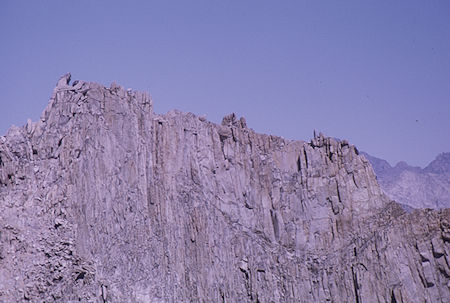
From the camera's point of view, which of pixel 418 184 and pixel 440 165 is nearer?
pixel 418 184

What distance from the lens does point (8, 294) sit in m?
47.5

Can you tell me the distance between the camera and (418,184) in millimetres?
142375

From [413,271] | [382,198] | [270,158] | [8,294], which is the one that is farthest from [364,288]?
[8,294]

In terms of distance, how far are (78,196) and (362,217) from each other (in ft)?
76.3

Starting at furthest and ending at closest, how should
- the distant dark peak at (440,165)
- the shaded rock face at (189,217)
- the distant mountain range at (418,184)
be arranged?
the distant dark peak at (440,165) → the distant mountain range at (418,184) → the shaded rock face at (189,217)

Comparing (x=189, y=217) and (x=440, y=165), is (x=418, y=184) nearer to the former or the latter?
(x=440, y=165)

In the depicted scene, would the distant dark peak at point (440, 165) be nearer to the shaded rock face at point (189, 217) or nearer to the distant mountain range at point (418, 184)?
the distant mountain range at point (418, 184)

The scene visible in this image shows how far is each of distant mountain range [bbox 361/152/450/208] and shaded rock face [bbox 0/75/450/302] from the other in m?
72.1

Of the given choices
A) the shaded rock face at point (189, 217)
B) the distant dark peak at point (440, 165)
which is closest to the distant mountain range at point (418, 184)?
the distant dark peak at point (440, 165)

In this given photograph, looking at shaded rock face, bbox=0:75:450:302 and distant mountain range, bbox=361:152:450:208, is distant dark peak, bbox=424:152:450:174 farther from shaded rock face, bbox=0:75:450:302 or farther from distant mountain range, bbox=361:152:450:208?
shaded rock face, bbox=0:75:450:302

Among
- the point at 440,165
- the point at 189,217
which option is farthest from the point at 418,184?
the point at 189,217

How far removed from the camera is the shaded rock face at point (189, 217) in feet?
165

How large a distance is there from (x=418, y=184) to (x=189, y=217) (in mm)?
94496

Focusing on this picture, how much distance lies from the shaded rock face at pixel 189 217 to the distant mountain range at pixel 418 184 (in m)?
72.1
